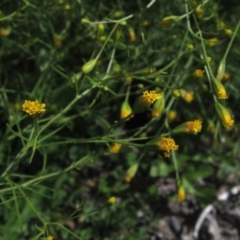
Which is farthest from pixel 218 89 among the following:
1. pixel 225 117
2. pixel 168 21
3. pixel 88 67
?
pixel 88 67

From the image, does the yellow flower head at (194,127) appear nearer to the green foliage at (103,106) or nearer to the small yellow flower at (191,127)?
the small yellow flower at (191,127)

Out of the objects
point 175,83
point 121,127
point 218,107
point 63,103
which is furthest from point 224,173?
point 218,107

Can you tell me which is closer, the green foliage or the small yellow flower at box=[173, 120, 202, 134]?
the small yellow flower at box=[173, 120, 202, 134]

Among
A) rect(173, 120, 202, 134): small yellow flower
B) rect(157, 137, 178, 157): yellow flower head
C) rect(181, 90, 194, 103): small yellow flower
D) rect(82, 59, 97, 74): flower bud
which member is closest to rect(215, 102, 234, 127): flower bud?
rect(173, 120, 202, 134): small yellow flower

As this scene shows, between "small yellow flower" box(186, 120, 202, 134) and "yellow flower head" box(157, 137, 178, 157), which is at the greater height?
"yellow flower head" box(157, 137, 178, 157)

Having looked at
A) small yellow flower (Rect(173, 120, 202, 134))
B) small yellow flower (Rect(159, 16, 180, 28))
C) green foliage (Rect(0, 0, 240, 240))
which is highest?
small yellow flower (Rect(159, 16, 180, 28))

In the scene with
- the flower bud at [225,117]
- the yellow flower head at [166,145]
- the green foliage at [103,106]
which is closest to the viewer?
the yellow flower head at [166,145]

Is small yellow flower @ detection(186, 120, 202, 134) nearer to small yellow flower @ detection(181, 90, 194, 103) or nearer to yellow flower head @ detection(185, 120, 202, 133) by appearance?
yellow flower head @ detection(185, 120, 202, 133)

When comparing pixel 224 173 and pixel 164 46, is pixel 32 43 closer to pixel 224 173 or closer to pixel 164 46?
pixel 164 46

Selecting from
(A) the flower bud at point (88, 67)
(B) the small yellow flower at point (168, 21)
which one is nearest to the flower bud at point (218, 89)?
(B) the small yellow flower at point (168, 21)
